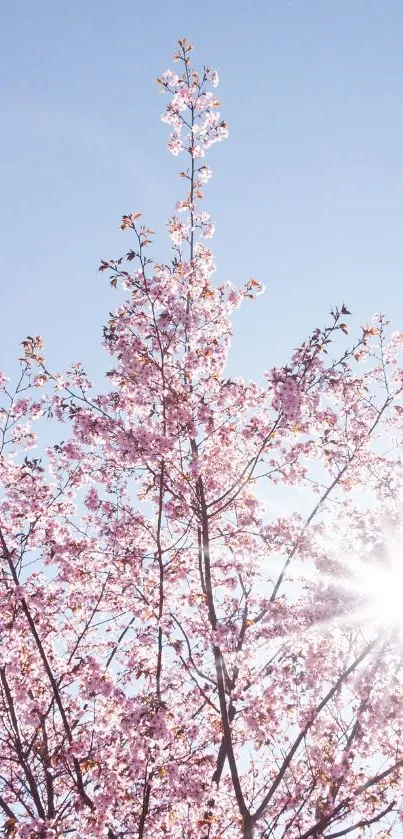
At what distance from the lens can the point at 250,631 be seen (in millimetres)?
9219

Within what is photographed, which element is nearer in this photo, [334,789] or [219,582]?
[334,789]

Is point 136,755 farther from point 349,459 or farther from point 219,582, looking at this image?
point 349,459

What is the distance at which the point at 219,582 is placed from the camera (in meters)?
10.3

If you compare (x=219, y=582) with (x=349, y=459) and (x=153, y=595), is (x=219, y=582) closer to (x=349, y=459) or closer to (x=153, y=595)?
(x=153, y=595)

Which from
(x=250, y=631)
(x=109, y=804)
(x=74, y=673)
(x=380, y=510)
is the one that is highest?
(x=380, y=510)

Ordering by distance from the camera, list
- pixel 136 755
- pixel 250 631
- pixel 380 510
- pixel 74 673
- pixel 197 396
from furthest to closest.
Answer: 1. pixel 380 510
2. pixel 250 631
3. pixel 197 396
4. pixel 74 673
5. pixel 136 755

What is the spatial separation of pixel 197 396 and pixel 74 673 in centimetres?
420

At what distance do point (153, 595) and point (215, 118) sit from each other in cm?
791

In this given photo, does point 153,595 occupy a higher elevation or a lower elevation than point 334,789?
higher

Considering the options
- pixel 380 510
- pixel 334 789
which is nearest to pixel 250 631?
pixel 334 789

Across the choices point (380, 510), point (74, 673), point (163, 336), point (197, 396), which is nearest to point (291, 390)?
point (197, 396)

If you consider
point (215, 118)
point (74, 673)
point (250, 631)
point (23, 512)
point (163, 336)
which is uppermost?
point (215, 118)

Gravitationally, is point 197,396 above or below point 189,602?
above

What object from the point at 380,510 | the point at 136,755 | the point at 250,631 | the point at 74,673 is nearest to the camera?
the point at 136,755
